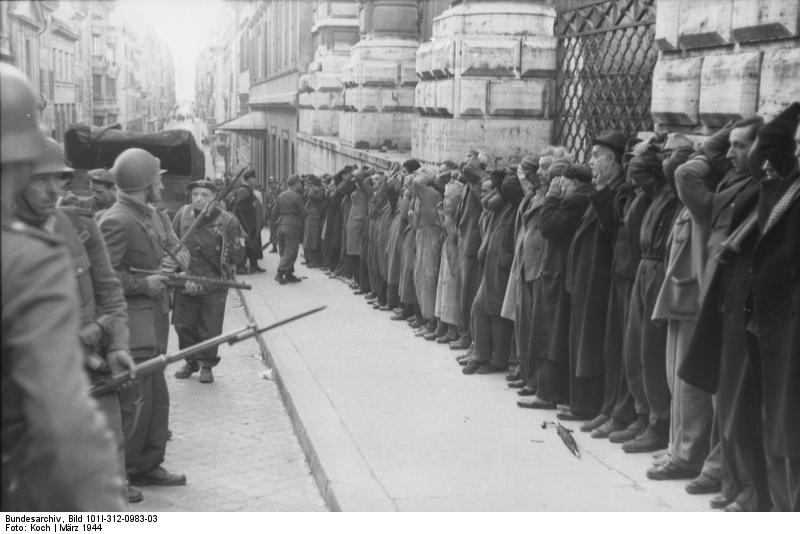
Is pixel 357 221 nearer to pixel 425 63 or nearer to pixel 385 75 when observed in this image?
pixel 425 63

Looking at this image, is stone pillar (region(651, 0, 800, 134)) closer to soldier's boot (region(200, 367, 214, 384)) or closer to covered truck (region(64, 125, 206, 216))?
soldier's boot (region(200, 367, 214, 384))

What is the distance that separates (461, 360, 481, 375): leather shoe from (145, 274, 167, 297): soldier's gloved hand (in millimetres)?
3416

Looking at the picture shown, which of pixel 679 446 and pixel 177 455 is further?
pixel 177 455

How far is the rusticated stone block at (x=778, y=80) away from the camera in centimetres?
655

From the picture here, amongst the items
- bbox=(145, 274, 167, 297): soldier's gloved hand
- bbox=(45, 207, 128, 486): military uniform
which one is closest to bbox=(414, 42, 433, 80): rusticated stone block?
bbox=(145, 274, 167, 297): soldier's gloved hand

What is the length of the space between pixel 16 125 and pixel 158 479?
4326 millimetres

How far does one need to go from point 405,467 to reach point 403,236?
6133 mm

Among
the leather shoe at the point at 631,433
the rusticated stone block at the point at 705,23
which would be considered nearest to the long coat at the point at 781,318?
the leather shoe at the point at 631,433

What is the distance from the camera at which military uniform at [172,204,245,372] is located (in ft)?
31.0

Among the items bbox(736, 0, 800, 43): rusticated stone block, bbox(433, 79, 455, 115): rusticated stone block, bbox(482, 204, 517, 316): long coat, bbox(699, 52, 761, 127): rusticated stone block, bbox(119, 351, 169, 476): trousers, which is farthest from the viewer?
bbox(433, 79, 455, 115): rusticated stone block

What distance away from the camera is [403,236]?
12273 mm

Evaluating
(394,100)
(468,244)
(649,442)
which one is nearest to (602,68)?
(468,244)

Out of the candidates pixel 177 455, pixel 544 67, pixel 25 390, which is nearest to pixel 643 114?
pixel 544 67
